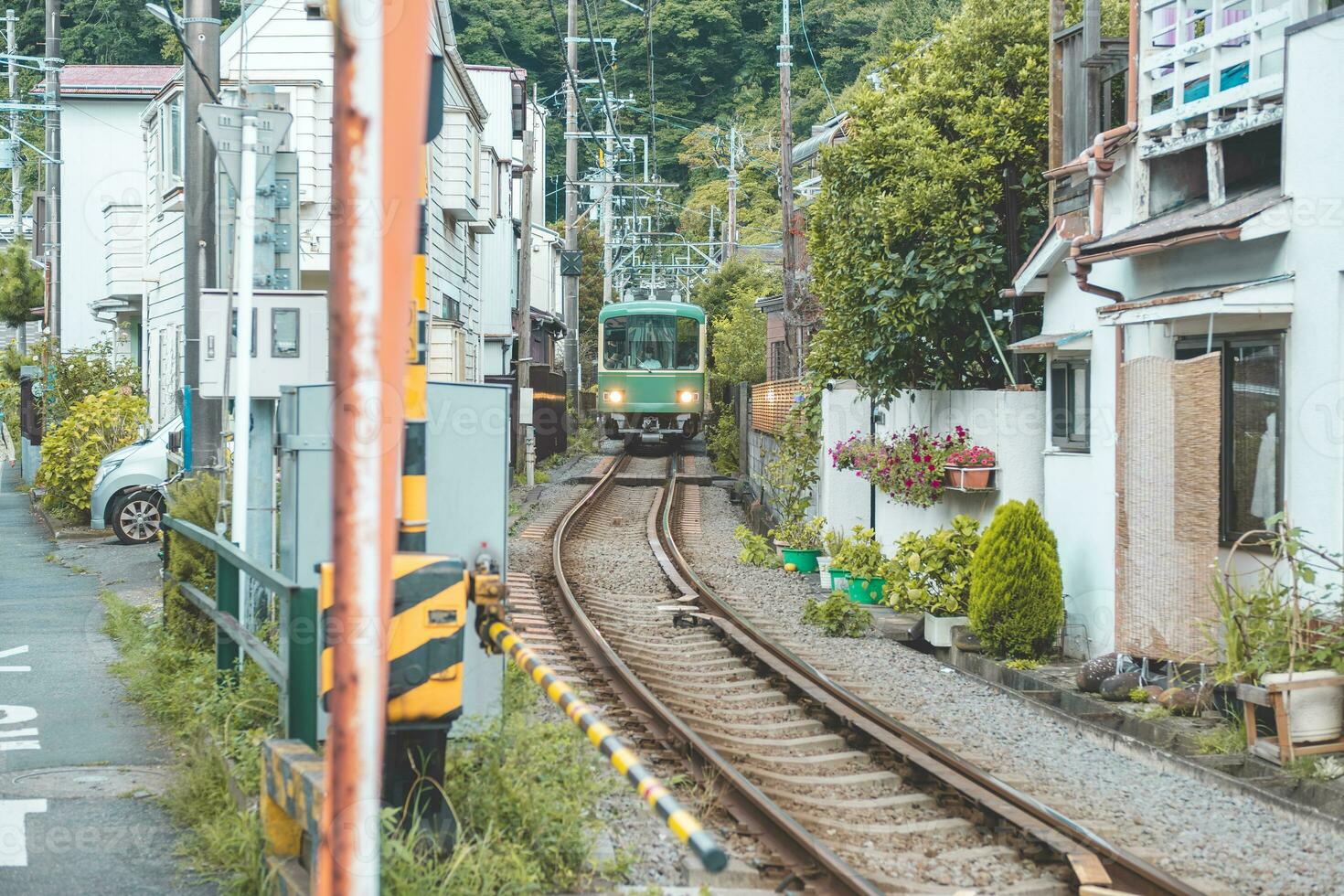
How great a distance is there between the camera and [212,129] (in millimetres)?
9328

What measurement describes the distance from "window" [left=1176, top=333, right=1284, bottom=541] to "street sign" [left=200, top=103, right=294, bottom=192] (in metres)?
6.32

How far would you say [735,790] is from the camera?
691 cm

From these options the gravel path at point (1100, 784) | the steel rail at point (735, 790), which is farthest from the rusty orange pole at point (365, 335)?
the gravel path at point (1100, 784)

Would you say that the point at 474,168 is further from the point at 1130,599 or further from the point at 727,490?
the point at 1130,599

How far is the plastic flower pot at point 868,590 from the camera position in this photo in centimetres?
1360

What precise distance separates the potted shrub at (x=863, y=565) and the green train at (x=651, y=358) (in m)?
20.1

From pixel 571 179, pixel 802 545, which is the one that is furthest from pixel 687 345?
pixel 802 545

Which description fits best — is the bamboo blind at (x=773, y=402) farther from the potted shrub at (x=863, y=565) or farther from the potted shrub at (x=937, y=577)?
the potted shrub at (x=937, y=577)

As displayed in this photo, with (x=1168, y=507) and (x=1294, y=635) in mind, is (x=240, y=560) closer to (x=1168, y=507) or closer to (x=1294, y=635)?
(x=1294, y=635)

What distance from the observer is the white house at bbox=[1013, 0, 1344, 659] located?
808 cm

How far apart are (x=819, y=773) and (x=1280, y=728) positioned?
236 centimetres

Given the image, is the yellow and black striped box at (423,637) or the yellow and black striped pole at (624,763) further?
the yellow and black striped box at (423,637)

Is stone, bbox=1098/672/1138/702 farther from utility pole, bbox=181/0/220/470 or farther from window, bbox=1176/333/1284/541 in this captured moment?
utility pole, bbox=181/0/220/470

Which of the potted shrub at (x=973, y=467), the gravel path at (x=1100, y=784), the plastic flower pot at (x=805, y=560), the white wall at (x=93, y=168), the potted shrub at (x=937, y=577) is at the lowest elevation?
the gravel path at (x=1100, y=784)
